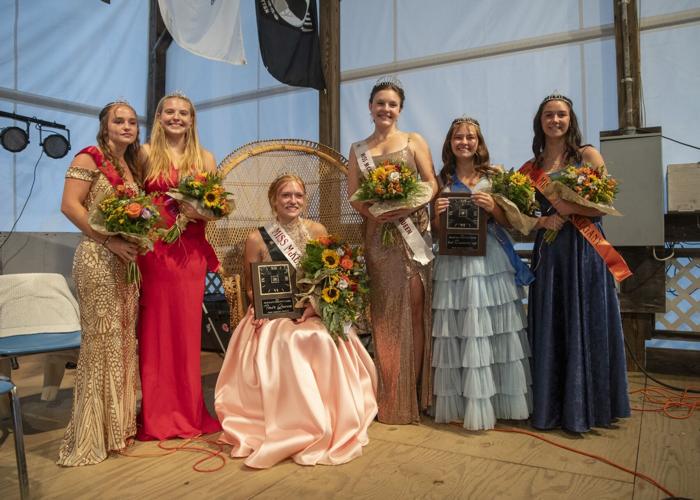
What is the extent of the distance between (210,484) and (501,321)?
1.50 m

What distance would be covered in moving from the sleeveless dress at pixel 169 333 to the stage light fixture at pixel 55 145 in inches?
140

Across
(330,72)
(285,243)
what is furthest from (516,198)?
(330,72)

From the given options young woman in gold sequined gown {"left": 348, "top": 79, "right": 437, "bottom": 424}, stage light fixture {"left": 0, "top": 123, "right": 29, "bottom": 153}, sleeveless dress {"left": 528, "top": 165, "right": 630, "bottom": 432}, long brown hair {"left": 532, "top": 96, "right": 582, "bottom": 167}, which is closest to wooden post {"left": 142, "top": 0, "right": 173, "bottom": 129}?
stage light fixture {"left": 0, "top": 123, "right": 29, "bottom": 153}

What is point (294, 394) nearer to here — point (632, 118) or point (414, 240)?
point (414, 240)

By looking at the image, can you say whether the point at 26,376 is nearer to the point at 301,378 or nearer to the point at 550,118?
the point at 301,378

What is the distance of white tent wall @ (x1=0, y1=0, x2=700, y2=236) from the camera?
4.07 meters

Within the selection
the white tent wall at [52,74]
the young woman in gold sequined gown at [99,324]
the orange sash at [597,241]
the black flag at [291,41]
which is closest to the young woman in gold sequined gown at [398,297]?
the orange sash at [597,241]

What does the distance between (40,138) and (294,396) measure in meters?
4.53

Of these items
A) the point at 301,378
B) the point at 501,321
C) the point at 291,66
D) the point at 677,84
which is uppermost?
the point at 291,66

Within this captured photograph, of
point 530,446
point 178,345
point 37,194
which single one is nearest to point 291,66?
point 37,194

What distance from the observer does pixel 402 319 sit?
2.77m

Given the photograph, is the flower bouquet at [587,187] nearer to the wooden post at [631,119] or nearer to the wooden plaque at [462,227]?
the wooden plaque at [462,227]

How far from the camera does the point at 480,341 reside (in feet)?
8.57

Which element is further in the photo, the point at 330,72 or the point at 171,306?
the point at 330,72
